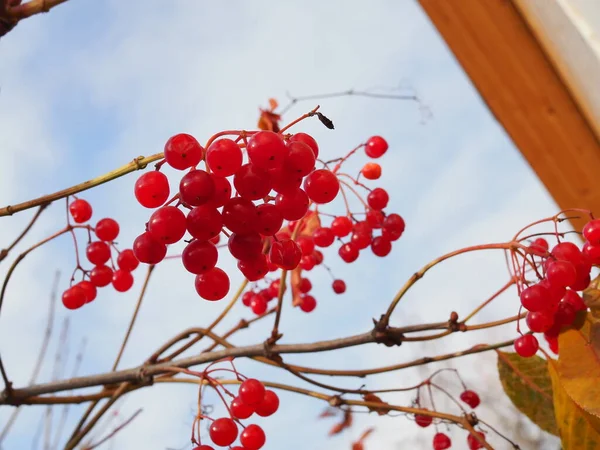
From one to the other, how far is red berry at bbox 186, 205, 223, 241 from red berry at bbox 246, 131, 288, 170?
0.04 m

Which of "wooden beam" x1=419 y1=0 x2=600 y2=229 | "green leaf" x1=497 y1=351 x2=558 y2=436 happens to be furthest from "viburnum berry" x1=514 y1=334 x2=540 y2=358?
"wooden beam" x1=419 y1=0 x2=600 y2=229

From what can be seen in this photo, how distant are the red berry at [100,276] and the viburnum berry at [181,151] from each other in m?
0.34

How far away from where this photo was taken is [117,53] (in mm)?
908

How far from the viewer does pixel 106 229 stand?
550 millimetres

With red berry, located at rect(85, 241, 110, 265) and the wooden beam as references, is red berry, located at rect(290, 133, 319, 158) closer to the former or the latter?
red berry, located at rect(85, 241, 110, 265)

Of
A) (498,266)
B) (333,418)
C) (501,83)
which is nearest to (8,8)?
(501,83)

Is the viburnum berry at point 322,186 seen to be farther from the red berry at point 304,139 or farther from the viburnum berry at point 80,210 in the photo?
the viburnum berry at point 80,210

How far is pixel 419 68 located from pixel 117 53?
0.61 meters

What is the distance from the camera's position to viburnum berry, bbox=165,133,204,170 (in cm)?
28

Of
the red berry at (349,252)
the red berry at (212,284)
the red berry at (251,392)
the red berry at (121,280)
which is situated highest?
the red berry at (121,280)

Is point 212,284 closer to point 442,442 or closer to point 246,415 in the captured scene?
point 246,415

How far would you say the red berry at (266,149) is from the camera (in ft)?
0.91

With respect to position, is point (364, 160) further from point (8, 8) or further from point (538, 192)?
point (538, 192)

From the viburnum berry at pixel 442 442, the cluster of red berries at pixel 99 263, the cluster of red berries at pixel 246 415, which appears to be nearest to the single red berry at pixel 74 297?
the cluster of red berries at pixel 99 263
